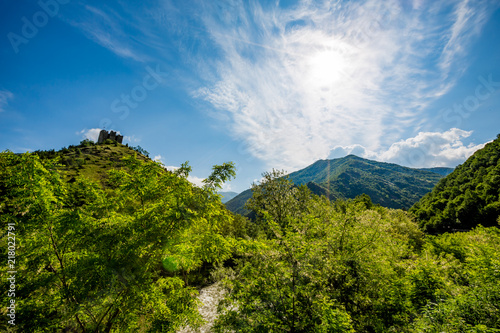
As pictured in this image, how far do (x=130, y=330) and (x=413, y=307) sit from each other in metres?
13.7

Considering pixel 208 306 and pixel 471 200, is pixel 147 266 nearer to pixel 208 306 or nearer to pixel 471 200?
pixel 208 306

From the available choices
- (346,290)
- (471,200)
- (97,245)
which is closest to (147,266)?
(97,245)

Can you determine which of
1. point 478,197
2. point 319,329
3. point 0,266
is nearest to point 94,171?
point 0,266

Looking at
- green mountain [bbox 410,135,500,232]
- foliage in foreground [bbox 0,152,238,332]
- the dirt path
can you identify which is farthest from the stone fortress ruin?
green mountain [bbox 410,135,500,232]

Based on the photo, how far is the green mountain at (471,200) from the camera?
61.8 m

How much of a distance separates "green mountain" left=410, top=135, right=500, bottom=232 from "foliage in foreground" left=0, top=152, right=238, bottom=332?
9288 centimetres

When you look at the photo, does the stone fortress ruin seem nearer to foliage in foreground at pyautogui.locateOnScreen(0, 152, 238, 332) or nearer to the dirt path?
the dirt path

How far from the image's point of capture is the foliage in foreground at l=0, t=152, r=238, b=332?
5.98 m

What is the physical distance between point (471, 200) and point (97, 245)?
342ft

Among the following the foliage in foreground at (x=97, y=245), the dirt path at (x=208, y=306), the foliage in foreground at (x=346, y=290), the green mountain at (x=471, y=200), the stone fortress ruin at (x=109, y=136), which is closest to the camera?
the foliage in foreground at (x=97, y=245)

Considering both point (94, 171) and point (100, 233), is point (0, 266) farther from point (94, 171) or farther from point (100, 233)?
point (94, 171)

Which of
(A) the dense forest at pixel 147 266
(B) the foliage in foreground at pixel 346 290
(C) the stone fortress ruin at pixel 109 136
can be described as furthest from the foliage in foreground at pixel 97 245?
(C) the stone fortress ruin at pixel 109 136

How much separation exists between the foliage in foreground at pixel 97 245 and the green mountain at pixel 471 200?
92877mm

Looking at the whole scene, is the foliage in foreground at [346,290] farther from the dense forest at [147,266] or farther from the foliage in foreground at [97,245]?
the foliage in foreground at [97,245]
